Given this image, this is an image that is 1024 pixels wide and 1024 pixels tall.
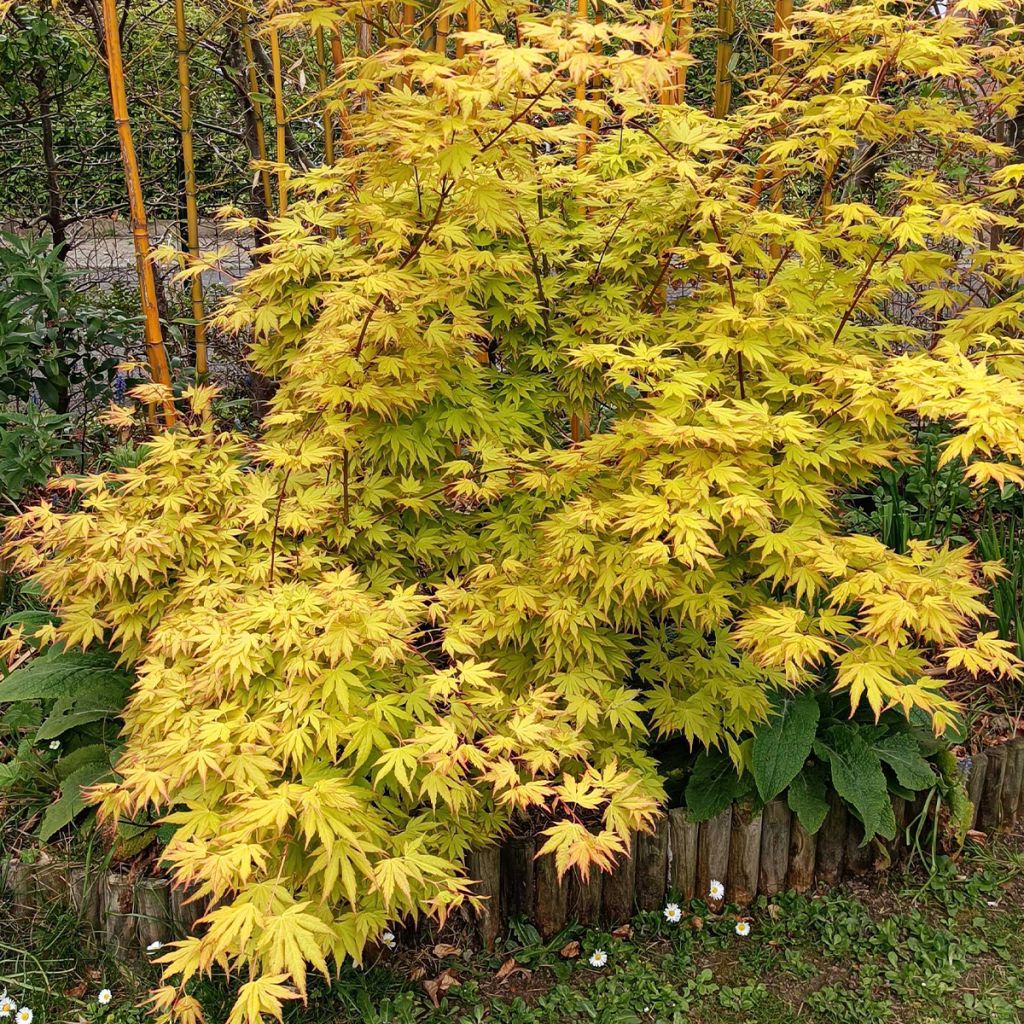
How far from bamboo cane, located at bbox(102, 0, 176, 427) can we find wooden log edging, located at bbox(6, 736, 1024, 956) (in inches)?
48.6

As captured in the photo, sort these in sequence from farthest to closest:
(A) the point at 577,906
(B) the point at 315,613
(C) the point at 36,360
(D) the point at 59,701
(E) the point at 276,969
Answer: (C) the point at 36,360
(D) the point at 59,701
(A) the point at 577,906
(B) the point at 315,613
(E) the point at 276,969

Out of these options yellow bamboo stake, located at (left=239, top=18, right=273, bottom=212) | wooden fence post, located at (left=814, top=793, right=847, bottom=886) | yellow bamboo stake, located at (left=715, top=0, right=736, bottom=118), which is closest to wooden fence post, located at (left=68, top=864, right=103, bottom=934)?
wooden fence post, located at (left=814, top=793, right=847, bottom=886)

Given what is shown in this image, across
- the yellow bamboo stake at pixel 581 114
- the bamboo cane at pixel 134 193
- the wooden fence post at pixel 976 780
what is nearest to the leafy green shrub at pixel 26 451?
the bamboo cane at pixel 134 193

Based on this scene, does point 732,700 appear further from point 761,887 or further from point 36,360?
point 36,360

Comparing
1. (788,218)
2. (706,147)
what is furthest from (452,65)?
(788,218)

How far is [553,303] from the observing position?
252cm

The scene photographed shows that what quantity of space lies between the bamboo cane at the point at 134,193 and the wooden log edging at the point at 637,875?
123cm

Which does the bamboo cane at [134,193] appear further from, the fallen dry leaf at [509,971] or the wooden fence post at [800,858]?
the wooden fence post at [800,858]

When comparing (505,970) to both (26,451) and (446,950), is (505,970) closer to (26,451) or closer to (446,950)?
(446,950)

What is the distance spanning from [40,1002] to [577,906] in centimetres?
130

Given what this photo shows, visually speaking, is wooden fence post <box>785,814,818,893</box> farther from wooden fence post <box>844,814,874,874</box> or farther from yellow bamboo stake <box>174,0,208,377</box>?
yellow bamboo stake <box>174,0,208,377</box>

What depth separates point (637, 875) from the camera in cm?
246

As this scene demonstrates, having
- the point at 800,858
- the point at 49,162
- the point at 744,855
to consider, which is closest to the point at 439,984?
the point at 744,855

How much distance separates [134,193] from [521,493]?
5.07ft
